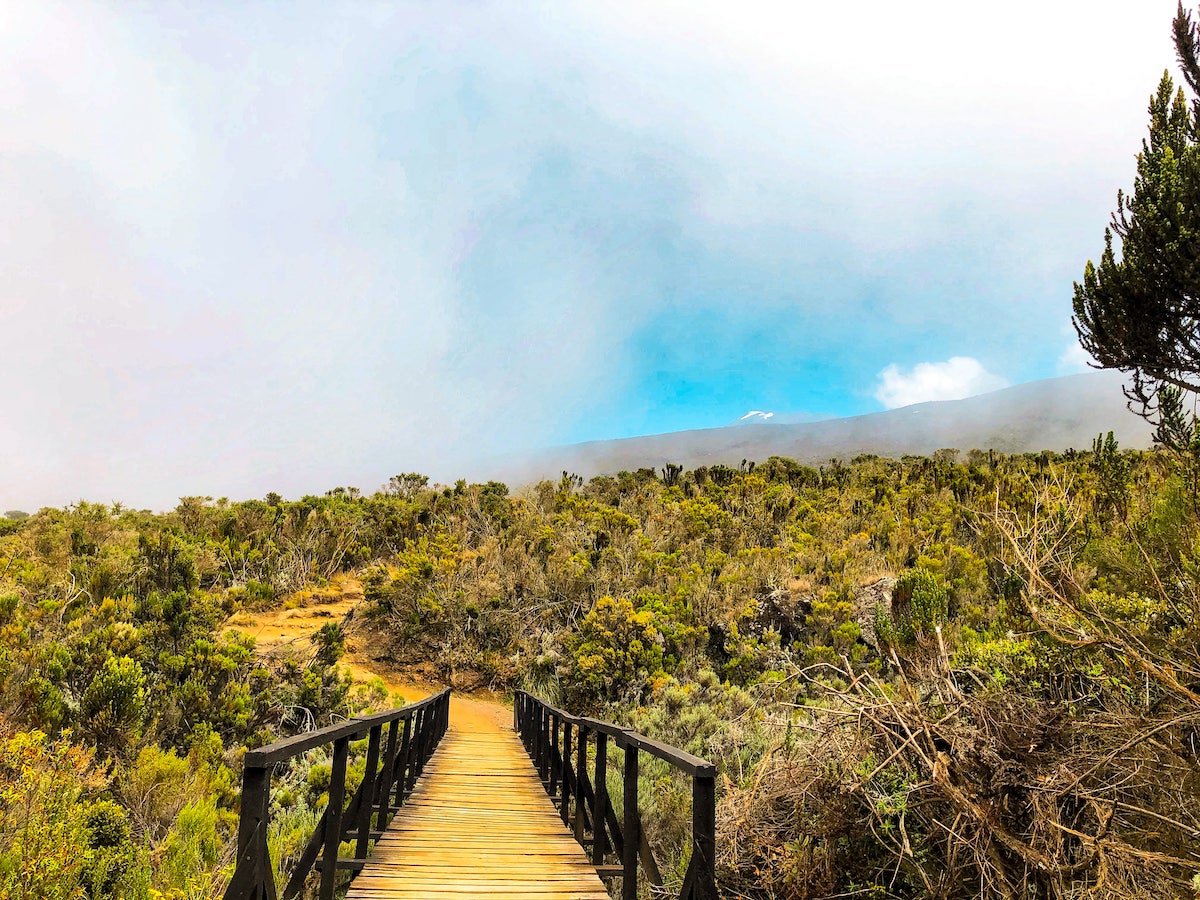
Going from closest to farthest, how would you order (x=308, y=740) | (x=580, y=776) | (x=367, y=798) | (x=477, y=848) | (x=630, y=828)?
(x=308, y=740) → (x=630, y=828) → (x=367, y=798) → (x=477, y=848) → (x=580, y=776)

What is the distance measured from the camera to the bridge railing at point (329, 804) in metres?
2.24

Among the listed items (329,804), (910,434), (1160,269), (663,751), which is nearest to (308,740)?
(329,804)

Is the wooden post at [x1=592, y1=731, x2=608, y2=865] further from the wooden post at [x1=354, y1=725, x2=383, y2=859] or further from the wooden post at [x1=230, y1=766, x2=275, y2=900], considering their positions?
the wooden post at [x1=230, y1=766, x2=275, y2=900]

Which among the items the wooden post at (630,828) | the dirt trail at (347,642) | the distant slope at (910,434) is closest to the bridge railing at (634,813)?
the wooden post at (630,828)

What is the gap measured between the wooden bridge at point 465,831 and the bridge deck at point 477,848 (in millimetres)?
12

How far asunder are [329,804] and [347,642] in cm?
1317

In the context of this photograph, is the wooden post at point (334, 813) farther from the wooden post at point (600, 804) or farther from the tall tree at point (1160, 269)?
the tall tree at point (1160, 269)

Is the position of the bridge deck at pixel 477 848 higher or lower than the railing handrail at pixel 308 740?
lower

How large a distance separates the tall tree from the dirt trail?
11.8 meters

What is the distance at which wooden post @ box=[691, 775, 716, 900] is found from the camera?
7.86 ft

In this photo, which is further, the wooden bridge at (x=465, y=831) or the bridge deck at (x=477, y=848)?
the bridge deck at (x=477, y=848)

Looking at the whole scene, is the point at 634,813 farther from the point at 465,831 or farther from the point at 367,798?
the point at 465,831

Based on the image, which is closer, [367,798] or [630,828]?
[630,828]

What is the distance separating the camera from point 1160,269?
766 cm
